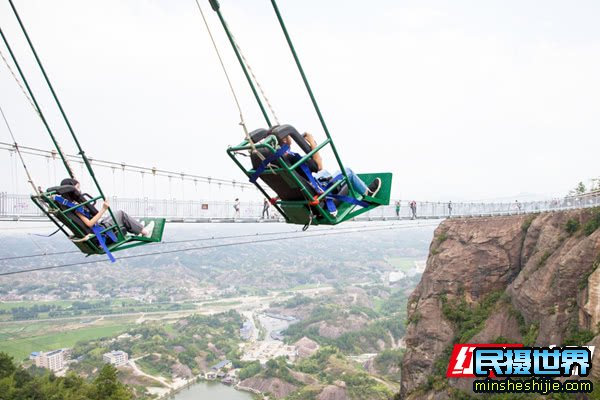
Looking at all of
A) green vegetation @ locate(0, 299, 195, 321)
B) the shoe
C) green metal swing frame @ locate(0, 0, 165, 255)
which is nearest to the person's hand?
green metal swing frame @ locate(0, 0, 165, 255)

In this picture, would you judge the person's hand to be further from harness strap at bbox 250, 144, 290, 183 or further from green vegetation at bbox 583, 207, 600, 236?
green vegetation at bbox 583, 207, 600, 236

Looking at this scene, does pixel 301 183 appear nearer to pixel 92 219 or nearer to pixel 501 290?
pixel 92 219

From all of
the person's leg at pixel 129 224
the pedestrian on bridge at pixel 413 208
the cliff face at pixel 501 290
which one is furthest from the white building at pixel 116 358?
the person's leg at pixel 129 224

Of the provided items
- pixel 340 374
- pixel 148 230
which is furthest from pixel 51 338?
pixel 148 230

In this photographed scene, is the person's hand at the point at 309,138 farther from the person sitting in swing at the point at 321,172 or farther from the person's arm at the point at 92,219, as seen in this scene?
the person's arm at the point at 92,219

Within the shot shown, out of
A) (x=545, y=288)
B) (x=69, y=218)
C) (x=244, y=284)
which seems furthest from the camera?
(x=244, y=284)

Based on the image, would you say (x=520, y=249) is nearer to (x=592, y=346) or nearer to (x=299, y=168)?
(x=592, y=346)

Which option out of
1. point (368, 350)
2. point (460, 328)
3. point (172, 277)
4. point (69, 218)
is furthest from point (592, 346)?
point (172, 277)
